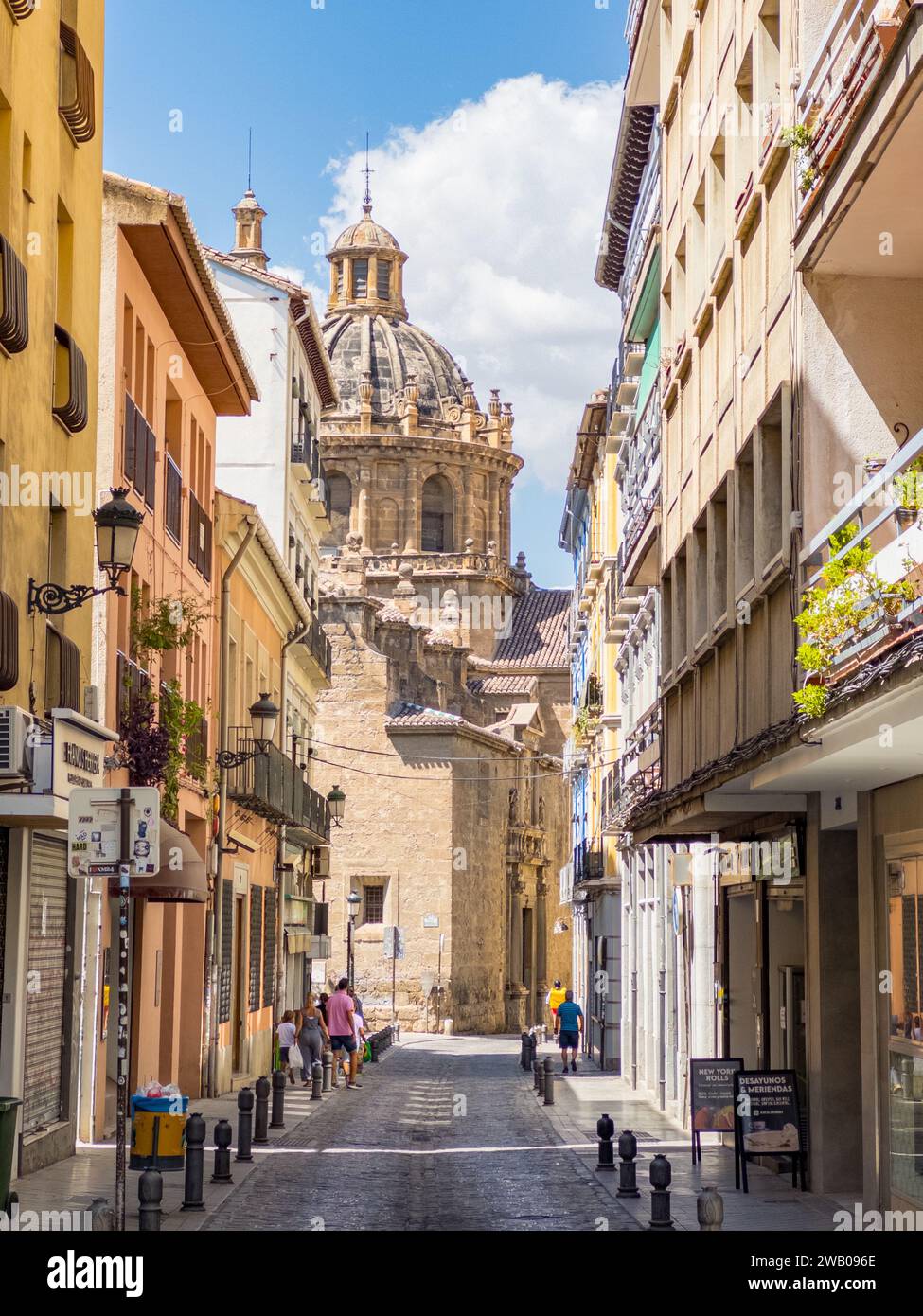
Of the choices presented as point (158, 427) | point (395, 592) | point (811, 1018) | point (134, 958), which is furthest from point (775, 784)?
point (395, 592)

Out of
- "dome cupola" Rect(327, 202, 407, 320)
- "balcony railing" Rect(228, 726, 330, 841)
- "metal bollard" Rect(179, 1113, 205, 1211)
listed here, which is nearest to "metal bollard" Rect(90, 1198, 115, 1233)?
"metal bollard" Rect(179, 1113, 205, 1211)

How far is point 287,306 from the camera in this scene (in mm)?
39938

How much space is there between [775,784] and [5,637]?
5744mm

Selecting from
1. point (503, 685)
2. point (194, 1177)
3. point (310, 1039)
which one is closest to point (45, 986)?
point (194, 1177)

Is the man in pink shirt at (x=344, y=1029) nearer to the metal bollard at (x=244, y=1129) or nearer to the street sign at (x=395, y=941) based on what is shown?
the street sign at (x=395, y=941)

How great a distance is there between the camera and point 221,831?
29.4 meters

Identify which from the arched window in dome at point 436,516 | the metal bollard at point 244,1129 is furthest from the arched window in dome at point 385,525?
the metal bollard at point 244,1129

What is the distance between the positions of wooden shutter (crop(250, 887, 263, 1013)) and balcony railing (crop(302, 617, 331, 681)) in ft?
25.2

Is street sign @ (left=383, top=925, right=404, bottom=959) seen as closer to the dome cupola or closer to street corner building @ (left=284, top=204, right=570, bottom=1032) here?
street corner building @ (left=284, top=204, right=570, bottom=1032)

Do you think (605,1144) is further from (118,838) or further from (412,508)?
(412,508)

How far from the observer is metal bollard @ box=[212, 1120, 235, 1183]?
1736 centimetres

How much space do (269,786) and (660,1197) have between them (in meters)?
19.7

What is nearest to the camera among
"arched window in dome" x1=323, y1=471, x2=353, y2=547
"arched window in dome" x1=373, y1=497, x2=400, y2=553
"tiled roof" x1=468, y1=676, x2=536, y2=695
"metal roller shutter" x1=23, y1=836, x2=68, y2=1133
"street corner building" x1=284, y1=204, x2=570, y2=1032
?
"metal roller shutter" x1=23, y1=836, x2=68, y2=1133

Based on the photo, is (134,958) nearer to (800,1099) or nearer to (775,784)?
(800,1099)
